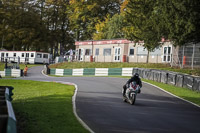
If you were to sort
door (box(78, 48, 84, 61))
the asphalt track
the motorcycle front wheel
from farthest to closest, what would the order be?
door (box(78, 48, 84, 61))
the motorcycle front wheel
the asphalt track

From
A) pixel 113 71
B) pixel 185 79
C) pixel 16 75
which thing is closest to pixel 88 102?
pixel 185 79

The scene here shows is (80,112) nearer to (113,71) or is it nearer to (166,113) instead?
(166,113)

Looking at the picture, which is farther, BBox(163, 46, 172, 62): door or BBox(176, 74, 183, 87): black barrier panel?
Answer: BBox(163, 46, 172, 62): door

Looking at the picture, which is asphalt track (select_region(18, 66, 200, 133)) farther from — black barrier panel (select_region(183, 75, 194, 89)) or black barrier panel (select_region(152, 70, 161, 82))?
black barrier panel (select_region(152, 70, 161, 82))

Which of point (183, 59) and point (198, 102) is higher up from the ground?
point (183, 59)

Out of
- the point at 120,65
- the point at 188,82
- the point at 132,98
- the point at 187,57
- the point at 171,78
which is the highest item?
the point at 187,57

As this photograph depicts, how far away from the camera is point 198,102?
15750 mm

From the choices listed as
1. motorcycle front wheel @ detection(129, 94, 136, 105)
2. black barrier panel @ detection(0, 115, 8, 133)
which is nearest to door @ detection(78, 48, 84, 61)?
motorcycle front wheel @ detection(129, 94, 136, 105)

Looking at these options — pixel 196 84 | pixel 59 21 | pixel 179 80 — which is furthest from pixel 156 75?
pixel 59 21

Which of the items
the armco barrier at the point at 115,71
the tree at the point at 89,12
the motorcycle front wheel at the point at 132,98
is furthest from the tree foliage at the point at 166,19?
the tree at the point at 89,12

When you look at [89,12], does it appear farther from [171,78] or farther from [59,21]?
[171,78]

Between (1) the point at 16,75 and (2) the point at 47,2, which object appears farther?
(2) the point at 47,2

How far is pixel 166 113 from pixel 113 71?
2204cm

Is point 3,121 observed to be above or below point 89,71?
below
